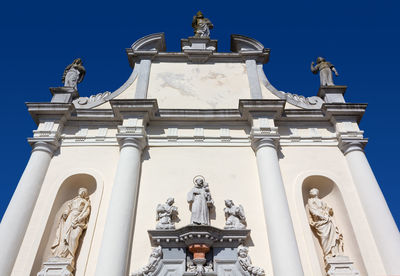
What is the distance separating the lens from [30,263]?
8266 millimetres

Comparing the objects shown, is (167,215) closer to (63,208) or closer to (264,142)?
(63,208)

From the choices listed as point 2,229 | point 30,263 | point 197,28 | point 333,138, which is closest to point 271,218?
point 333,138

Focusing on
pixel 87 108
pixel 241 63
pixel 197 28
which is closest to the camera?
pixel 87 108

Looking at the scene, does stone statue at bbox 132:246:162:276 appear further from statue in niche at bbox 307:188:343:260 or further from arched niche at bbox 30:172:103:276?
statue in niche at bbox 307:188:343:260

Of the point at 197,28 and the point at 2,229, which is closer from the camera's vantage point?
Answer: the point at 2,229

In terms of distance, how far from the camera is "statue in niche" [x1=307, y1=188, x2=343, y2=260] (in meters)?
8.72

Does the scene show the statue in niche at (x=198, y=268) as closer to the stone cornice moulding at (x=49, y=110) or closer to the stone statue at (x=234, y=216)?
the stone statue at (x=234, y=216)

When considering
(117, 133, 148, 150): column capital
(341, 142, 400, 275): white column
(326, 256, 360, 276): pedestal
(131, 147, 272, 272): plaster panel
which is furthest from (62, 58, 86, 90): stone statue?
(326, 256, 360, 276): pedestal

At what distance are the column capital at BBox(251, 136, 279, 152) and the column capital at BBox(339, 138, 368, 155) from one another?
2.00 meters

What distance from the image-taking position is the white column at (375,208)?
8125 mm

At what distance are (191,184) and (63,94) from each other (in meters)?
5.56

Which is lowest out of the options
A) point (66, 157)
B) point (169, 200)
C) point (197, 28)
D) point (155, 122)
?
point (169, 200)

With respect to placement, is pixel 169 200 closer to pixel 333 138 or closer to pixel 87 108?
pixel 87 108

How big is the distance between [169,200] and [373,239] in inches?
205
